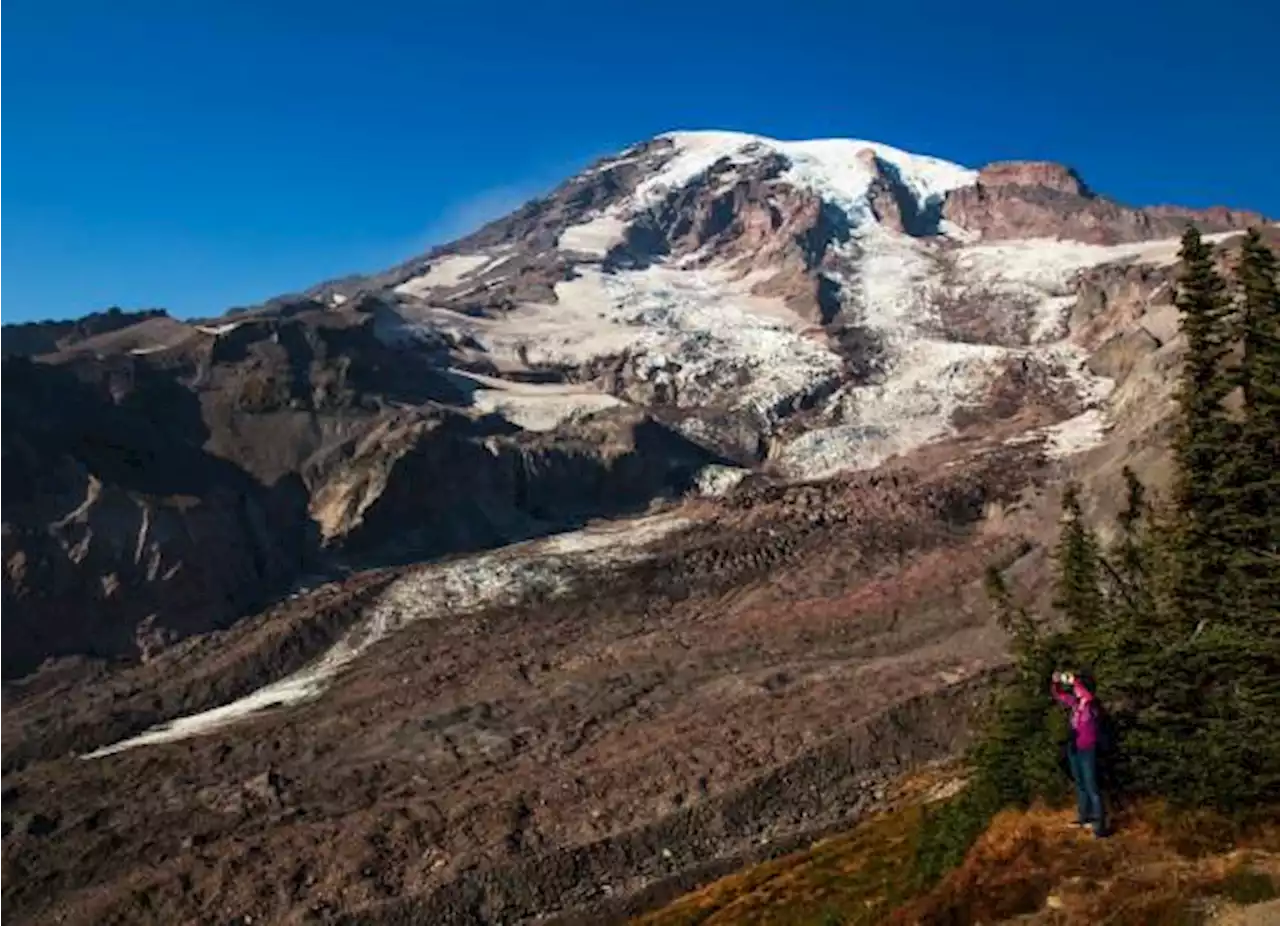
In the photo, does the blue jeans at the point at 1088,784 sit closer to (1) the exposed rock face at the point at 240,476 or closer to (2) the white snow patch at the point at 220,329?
(1) the exposed rock face at the point at 240,476

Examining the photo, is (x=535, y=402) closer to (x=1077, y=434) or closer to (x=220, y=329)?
(x=220, y=329)

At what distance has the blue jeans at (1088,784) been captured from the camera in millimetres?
17547

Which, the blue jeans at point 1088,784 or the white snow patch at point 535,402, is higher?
the white snow patch at point 535,402

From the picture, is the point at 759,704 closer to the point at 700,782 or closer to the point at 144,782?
the point at 700,782

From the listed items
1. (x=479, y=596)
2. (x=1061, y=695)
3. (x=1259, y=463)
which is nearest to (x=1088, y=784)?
(x=1061, y=695)

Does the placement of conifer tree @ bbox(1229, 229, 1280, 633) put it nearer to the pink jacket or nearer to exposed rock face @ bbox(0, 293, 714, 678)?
the pink jacket

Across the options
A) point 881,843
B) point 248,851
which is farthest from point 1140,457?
point 248,851

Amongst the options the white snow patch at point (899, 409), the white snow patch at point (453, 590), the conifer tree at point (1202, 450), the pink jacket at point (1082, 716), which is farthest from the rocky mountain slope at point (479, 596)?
the pink jacket at point (1082, 716)

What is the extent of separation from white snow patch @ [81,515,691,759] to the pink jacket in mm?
59968

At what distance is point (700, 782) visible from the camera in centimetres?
5450

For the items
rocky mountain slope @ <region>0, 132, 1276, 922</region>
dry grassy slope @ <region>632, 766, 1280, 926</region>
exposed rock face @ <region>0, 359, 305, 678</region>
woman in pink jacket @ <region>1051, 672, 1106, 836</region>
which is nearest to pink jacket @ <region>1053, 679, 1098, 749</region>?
woman in pink jacket @ <region>1051, 672, 1106, 836</region>

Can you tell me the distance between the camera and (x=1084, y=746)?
57.3ft

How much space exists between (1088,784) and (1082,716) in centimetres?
98

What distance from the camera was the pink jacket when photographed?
1748 centimetres
